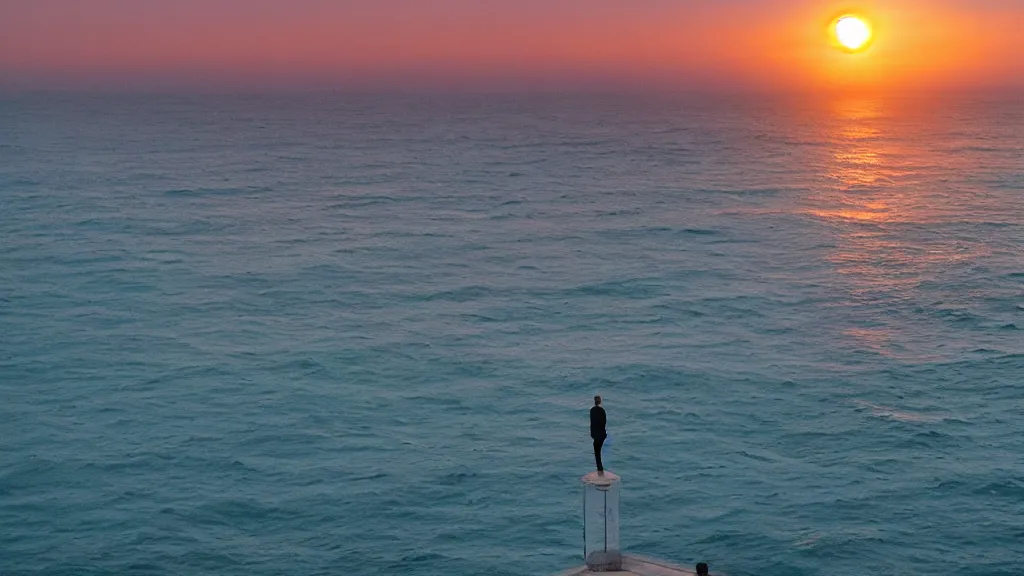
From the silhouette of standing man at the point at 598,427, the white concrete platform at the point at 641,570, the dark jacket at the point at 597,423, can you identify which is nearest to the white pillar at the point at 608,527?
the white concrete platform at the point at 641,570

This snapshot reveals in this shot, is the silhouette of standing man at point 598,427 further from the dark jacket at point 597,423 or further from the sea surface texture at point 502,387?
the sea surface texture at point 502,387

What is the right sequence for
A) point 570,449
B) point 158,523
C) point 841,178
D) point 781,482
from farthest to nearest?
1. point 841,178
2. point 570,449
3. point 781,482
4. point 158,523

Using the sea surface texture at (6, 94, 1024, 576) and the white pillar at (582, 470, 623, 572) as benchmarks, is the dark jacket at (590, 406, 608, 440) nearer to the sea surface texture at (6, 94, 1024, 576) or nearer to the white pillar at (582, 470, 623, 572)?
the white pillar at (582, 470, 623, 572)

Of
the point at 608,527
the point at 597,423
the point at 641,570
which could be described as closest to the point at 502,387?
the point at 597,423

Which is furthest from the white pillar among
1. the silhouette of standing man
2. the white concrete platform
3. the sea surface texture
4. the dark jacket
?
the sea surface texture

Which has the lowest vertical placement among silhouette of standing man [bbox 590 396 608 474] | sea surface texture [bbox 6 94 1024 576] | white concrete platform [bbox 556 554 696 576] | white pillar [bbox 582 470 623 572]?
sea surface texture [bbox 6 94 1024 576]

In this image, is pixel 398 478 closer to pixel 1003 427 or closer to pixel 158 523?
pixel 158 523

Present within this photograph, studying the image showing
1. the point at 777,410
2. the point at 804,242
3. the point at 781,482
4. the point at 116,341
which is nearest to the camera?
the point at 781,482

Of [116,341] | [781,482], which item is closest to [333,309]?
[116,341]
